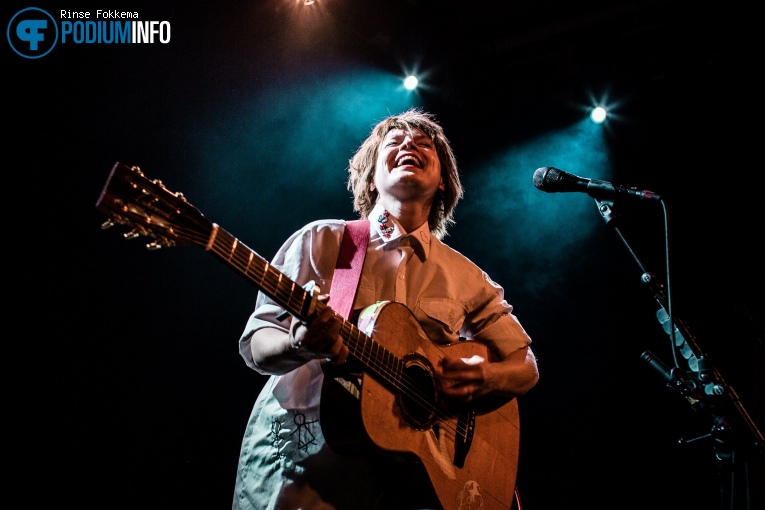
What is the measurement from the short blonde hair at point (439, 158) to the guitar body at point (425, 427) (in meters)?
1.14

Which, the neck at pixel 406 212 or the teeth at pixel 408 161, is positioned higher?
the teeth at pixel 408 161

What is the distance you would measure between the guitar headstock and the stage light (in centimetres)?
558

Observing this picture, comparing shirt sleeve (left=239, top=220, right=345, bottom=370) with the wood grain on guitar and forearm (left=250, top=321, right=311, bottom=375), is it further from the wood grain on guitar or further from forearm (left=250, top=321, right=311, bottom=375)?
the wood grain on guitar

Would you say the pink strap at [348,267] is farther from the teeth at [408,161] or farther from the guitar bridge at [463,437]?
the guitar bridge at [463,437]

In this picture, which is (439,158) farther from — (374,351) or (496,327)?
(374,351)

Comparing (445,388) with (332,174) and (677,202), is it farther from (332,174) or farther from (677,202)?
(677,202)

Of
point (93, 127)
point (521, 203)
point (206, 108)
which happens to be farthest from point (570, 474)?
point (93, 127)

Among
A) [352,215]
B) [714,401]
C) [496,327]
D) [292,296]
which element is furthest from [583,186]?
[352,215]

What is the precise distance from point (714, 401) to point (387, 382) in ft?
4.76

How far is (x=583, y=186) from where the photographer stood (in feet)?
9.74

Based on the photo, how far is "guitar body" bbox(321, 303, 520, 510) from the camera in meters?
2.04

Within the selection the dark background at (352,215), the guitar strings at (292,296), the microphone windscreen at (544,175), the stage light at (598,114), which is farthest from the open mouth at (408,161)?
the stage light at (598,114)

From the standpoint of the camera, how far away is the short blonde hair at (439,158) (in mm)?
3480

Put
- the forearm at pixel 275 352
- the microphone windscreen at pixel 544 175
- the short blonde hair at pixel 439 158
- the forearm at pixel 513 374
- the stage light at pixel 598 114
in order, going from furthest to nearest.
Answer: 1. the stage light at pixel 598 114
2. the short blonde hair at pixel 439 158
3. the microphone windscreen at pixel 544 175
4. the forearm at pixel 513 374
5. the forearm at pixel 275 352
